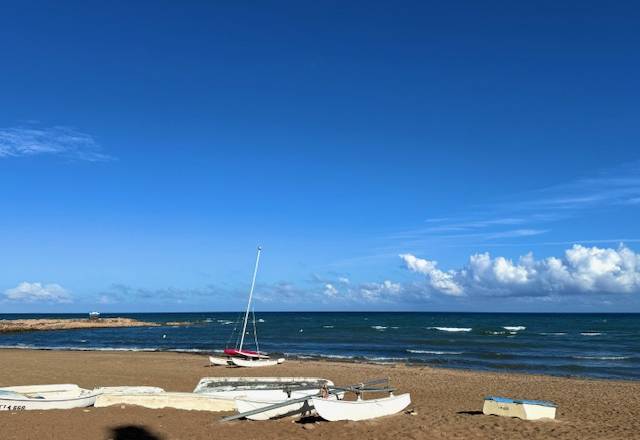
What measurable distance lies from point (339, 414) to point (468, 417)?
3.89 metres

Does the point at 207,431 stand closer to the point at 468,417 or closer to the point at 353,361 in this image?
the point at 468,417

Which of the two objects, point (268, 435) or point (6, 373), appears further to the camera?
point (6, 373)

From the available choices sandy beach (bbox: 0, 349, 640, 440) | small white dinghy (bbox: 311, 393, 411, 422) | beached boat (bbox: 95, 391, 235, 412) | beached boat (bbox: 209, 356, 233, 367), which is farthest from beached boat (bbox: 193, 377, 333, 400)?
beached boat (bbox: 209, 356, 233, 367)

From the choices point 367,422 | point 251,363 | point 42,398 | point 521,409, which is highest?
point 42,398

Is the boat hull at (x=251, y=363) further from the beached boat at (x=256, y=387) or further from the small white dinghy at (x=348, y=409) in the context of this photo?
the small white dinghy at (x=348, y=409)

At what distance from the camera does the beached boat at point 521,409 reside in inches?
603

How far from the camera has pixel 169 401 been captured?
16.1 metres

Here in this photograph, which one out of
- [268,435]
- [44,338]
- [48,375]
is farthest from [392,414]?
[44,338]

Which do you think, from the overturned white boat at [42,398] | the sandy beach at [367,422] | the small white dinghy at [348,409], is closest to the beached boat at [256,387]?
the sandy beach at [367,422]

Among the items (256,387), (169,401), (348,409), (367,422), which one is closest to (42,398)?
(169,401)

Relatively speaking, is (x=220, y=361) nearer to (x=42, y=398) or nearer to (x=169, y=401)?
(x=169, y=401)

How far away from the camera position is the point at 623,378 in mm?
30797

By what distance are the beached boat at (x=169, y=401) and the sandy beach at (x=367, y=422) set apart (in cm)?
37

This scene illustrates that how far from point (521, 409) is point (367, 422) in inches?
173
